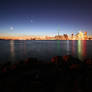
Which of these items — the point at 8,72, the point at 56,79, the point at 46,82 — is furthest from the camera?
the point at 8,72

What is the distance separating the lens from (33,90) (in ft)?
15.9

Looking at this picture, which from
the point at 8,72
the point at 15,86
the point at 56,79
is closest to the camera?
the point at 15,86

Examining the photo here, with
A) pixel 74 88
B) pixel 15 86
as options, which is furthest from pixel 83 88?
pixel 15 86

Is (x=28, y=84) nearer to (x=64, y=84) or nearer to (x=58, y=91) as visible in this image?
(x=58, y=91)

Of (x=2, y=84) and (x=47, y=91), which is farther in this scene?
(x=2, y=84)

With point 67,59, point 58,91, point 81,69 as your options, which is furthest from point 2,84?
point 67,59

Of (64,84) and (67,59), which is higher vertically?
(67,59)

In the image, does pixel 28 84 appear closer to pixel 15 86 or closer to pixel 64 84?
pixel 15 86

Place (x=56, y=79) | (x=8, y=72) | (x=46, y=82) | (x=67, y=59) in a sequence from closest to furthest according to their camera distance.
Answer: (x=46, y=82)
(x=56, y=79)
(x=8, y=72)
(x=67, y=59)

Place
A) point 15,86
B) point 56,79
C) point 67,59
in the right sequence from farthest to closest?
point 67,59, point 56,79, point 15,86

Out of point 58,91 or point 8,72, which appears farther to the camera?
point 8,72

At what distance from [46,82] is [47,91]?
2.40 ft

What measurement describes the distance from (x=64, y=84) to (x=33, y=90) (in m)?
2.39

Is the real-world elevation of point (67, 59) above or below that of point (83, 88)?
above
